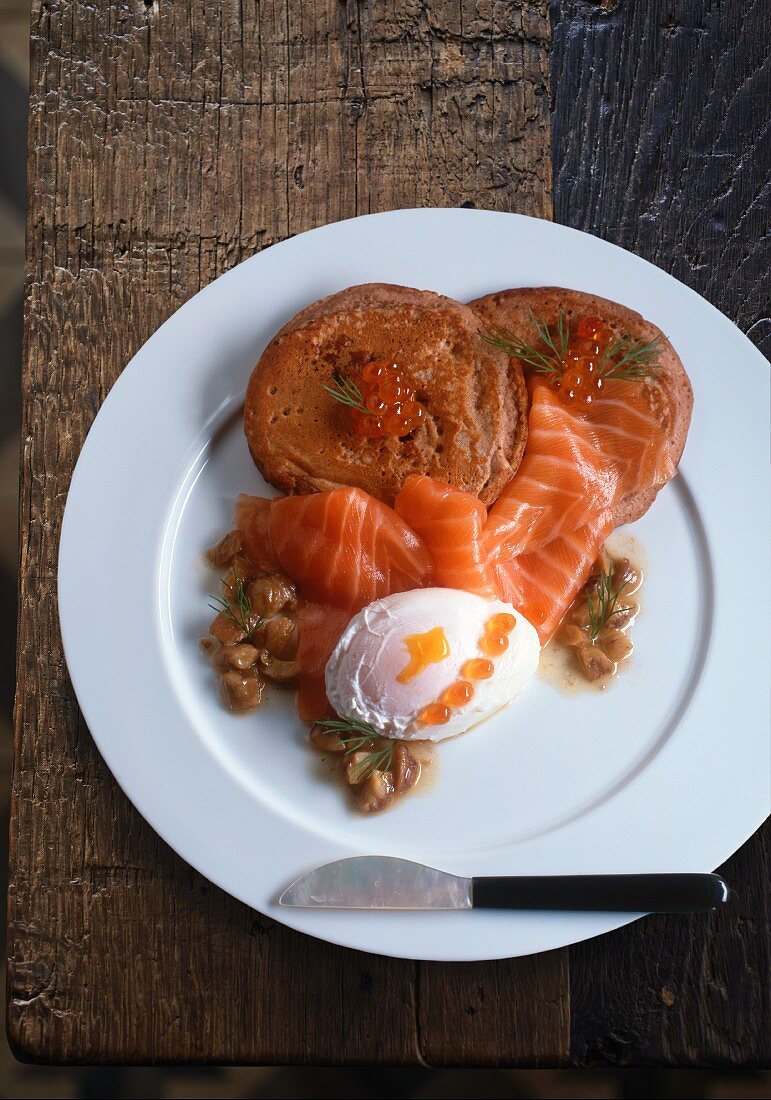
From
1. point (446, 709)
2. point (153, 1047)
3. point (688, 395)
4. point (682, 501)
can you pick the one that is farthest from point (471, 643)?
point (153, 1047)

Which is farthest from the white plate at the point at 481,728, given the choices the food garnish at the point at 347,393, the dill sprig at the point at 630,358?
the food garnish at the point at 347,393

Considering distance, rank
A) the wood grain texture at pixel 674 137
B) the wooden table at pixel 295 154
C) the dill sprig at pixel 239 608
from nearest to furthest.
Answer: the dill sprig at pixel 239 608, the wooden table at pixel 295 154, the wood grain texture at pixel 674 137

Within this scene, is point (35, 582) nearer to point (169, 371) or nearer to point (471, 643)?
point (169, 371)

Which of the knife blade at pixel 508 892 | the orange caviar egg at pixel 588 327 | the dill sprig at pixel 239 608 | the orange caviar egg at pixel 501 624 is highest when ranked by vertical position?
the orange caviar egg at pixel 588 327

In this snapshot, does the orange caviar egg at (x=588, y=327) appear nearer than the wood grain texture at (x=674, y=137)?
Yes

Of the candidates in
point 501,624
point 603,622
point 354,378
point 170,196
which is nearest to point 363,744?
point 501,624

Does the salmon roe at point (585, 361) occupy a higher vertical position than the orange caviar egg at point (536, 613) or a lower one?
higher

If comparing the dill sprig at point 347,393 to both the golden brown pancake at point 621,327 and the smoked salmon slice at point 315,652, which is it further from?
the smoked salmon slice at point 315,652
